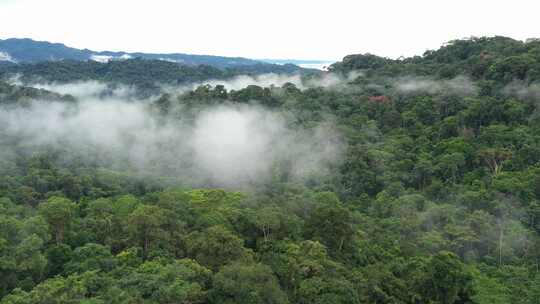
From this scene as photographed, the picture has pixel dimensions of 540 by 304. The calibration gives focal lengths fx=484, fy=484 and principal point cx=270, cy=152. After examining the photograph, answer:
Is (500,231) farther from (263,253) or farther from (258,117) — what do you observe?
(258,117)

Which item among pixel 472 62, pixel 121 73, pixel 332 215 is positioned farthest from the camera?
pixel 121 73

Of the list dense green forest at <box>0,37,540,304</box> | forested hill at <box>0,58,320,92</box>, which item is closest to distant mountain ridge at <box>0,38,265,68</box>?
forested hill at <box>0,58,320,92</box>

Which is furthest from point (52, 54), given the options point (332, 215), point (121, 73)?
point (332, 215)

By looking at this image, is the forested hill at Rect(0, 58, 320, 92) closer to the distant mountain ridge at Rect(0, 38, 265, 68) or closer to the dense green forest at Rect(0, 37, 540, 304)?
the distant mountain ridge at Rect(0, 38, 265, 68)

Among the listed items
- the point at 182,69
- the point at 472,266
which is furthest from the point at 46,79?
the point at 472,266

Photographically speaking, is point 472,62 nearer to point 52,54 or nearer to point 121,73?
point 121,73

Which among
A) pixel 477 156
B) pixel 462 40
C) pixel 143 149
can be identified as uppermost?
pixel 462 40

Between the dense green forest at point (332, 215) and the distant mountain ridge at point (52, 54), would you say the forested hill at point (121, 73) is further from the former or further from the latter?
the dense green forest at point (332, 215)

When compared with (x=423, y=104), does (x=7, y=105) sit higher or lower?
lower
